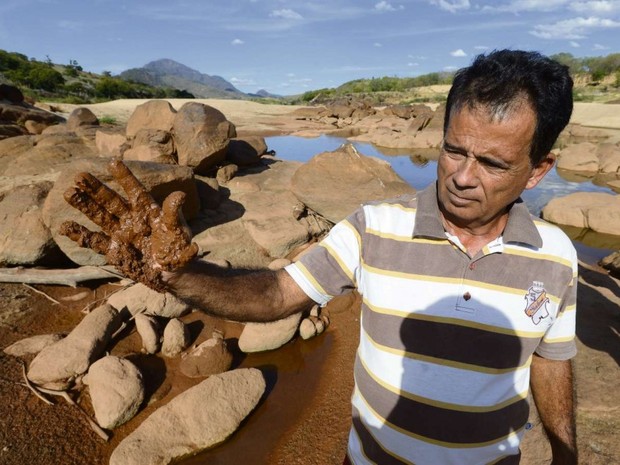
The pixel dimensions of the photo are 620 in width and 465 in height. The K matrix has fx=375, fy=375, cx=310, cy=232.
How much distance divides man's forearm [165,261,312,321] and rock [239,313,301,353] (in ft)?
10.0

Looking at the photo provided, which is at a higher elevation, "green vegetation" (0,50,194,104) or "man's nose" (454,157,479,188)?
"green vegetation" (0,50,194,104)

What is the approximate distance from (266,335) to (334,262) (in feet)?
10.7

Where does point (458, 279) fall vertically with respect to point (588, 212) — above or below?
above

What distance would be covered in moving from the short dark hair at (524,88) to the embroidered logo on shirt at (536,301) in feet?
1.56

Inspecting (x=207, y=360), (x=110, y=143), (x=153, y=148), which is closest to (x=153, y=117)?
(x=110, y=143)

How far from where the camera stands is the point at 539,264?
1.34 metres

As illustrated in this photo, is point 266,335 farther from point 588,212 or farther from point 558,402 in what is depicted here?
point 588,212

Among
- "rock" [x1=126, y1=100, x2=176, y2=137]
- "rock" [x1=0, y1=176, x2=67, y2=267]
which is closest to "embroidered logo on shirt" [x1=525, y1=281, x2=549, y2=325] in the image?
"rock" [x1=0, y1=176, x2=67, y2=267]

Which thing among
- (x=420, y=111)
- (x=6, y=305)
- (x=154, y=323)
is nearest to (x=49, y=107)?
(x=6, y=305)

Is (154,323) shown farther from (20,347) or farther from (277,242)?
(277,242)

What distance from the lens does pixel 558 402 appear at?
5.24 feet

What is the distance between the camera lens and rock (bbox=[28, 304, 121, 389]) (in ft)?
12.1

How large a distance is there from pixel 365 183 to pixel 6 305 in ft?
18.8

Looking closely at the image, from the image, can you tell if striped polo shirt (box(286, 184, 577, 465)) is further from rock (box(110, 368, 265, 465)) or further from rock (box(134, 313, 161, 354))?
rock (box(134, 313, 161, 354))
